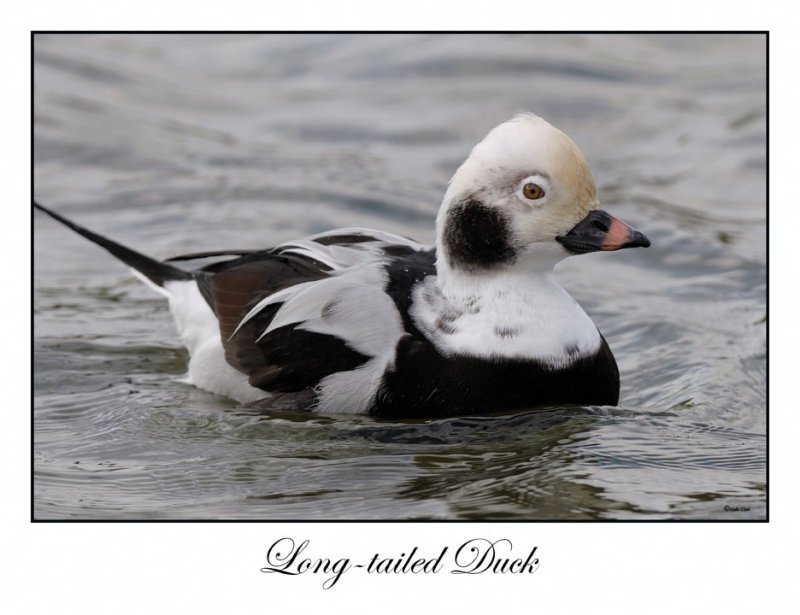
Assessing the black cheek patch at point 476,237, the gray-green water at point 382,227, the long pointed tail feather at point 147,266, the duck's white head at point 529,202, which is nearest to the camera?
the gray-green water at point 382,227

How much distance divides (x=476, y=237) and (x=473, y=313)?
11.7 inches

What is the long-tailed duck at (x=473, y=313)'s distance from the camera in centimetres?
501

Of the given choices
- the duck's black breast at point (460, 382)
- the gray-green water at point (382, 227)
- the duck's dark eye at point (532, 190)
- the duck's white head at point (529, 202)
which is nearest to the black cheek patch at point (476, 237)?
the duck's white head at point (529, 202)

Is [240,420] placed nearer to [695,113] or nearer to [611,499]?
[611,499]

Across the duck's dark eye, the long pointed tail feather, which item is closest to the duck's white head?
the duck's dark eye

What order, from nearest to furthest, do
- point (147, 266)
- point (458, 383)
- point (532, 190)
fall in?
point (532, 190), point (458, 383), point (147, 266)

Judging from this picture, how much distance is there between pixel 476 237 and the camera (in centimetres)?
513

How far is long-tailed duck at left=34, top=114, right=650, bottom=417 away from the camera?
5.01 metres

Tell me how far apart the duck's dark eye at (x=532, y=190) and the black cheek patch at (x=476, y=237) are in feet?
0.41

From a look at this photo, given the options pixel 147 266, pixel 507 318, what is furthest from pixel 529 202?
pixel 147 266

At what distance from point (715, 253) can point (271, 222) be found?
9.33 ft

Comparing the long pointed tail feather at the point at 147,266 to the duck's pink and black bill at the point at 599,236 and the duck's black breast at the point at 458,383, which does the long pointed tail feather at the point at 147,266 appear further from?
the duck's pink and black bill at the point at 599,236

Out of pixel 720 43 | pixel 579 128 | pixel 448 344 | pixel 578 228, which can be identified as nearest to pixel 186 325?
pixel 448 344

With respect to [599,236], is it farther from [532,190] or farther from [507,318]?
[507,318]
